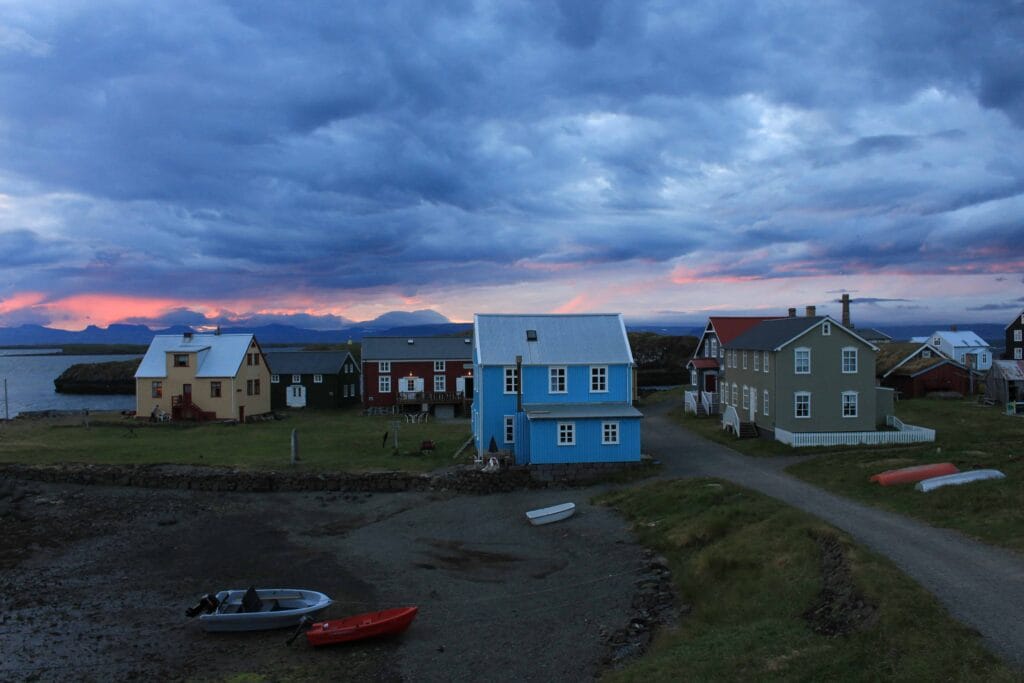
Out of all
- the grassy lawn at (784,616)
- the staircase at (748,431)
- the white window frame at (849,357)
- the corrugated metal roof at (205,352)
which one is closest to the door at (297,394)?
the corrugated metal roof at (205,352)

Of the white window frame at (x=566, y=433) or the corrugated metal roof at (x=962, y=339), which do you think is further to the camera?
the corrugated metal roof at (x=962, y=339)

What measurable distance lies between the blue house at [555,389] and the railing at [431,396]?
20889 millimetres

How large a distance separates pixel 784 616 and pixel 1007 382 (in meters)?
47.1

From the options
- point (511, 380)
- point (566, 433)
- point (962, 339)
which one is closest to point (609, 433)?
point (566, 433)

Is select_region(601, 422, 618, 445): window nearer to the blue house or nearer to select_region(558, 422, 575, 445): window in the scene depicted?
the blue house

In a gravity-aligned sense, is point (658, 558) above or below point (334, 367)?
below

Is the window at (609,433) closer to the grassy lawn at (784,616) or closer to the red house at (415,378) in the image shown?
the grassy lawn at (784,616)

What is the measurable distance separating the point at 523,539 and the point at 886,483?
537 inches

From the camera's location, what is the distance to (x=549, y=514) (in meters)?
27.4

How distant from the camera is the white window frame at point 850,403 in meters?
38.8

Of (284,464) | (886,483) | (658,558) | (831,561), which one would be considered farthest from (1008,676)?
(284,464)

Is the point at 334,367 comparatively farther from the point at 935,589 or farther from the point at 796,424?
the point at 935,589

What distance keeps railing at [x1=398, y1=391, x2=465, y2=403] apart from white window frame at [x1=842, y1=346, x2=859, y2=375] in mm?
32687

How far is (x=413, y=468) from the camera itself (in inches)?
1428
